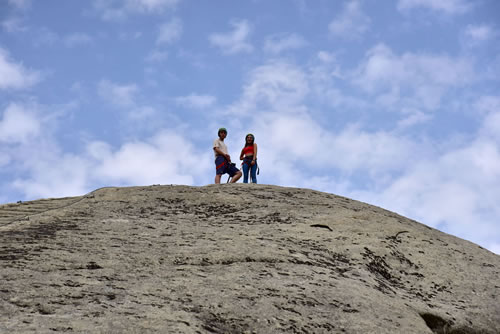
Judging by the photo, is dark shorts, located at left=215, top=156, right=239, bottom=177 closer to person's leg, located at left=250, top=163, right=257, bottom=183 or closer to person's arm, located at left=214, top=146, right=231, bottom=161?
person's arm, located at left=214, top=146, right=231, bottom=161

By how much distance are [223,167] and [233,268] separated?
8.20m

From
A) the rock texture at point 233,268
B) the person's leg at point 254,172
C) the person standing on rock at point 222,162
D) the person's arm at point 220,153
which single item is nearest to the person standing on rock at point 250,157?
the person's leg at point 254,172

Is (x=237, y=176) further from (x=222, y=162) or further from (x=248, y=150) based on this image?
(x=248, y=150)

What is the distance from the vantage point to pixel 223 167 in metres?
13.7

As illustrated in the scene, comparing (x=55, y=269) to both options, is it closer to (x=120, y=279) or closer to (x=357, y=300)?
(x=120, y=279)

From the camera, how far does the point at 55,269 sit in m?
5.11

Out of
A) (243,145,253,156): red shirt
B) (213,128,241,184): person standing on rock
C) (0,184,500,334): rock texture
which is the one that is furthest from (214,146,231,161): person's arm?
(0,184,500,334): rock texture

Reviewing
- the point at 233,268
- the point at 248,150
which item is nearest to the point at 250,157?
the point at 248,150

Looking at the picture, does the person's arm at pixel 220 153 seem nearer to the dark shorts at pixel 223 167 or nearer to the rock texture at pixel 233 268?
the dark shorts at pixel 223 167

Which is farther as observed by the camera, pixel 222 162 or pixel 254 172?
pixel 254 172

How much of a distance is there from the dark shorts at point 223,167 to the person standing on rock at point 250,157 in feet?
1.04

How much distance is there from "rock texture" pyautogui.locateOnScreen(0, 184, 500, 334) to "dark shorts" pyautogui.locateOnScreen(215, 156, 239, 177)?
178 inches

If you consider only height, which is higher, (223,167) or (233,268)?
(223,167)

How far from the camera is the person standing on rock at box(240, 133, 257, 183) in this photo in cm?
1404
